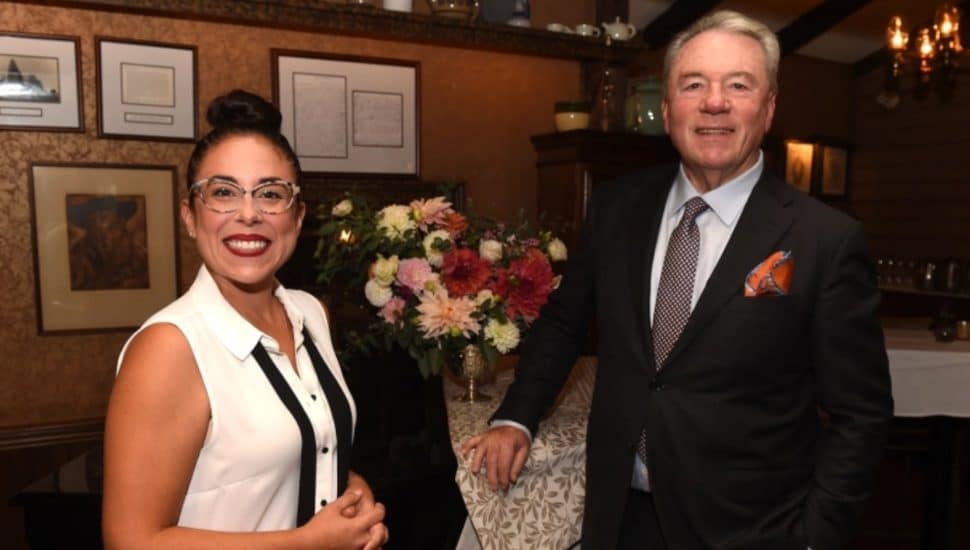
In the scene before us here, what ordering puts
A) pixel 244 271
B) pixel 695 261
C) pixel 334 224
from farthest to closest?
1. pixel 334 224
2. pixel 695 261
3. pixel 244 271

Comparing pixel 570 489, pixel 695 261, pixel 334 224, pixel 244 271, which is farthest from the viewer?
pixel 334 224

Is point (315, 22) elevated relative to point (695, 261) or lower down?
elevated

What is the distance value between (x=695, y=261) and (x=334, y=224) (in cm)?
92

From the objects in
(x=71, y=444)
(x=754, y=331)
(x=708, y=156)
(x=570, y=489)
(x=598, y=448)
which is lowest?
(x=71, y=444)

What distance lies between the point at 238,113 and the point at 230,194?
140 mm

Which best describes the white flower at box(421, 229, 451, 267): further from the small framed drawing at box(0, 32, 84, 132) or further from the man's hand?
the small framed drawing at box(0, 32, 84, 132)

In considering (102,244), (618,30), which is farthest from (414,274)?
(618,30)

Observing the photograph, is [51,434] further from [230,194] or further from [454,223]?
[230,194]

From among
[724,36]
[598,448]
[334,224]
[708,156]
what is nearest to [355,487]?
[598,448]

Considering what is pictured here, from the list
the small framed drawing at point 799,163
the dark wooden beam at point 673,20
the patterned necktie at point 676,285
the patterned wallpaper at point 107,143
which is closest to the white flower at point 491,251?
the patterned necktie at point 676,285

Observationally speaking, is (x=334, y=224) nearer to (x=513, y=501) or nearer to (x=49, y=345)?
(x=513, y=501)

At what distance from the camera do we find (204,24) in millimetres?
3648

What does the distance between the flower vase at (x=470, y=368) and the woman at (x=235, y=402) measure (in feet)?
1.92

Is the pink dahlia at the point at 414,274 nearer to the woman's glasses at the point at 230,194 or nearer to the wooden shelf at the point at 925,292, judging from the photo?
the woman's glasses at the point at 230,194
